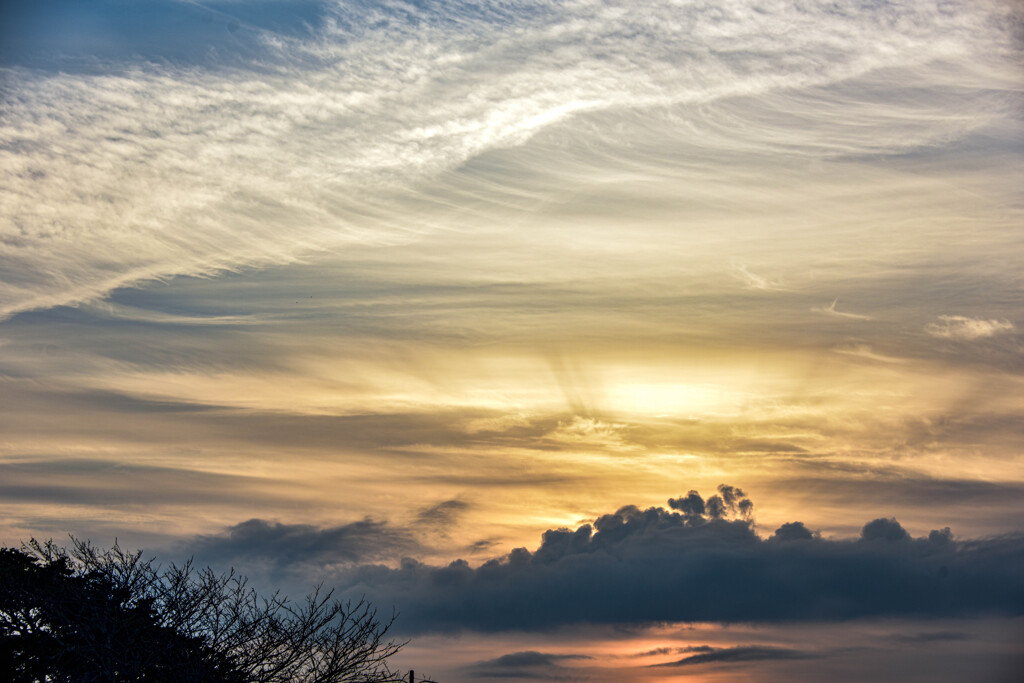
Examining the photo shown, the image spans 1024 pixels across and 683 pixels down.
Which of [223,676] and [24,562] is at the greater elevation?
[24,562]

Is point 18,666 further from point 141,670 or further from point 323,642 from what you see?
point 323,642

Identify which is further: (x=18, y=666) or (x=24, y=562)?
(x=24, y=562)

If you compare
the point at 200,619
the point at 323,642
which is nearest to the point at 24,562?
the point at 200,619

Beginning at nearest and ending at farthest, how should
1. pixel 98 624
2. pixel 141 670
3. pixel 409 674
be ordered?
pixel 141 670
pixel 98 624
pixel 409 674

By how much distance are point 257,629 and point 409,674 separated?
6144 mm

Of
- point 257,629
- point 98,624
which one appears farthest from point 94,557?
point 257,629

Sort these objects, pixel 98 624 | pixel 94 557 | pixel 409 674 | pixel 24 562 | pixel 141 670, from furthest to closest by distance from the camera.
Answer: pixel 24 562
pixel 94 557
pixel 409 674
pixel 98 624
pixel 141 670

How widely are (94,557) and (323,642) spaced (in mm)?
11420

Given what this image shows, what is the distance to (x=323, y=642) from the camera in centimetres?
3522

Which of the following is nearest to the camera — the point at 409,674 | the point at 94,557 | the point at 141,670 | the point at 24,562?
the point at 141,670

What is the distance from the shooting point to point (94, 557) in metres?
39.3

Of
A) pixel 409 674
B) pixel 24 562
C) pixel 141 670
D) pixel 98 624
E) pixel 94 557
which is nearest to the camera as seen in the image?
pixel 141 670

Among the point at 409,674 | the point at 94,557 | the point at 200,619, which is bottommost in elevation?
the point at 409,674

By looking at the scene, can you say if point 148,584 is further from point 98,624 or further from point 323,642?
point 323,642
